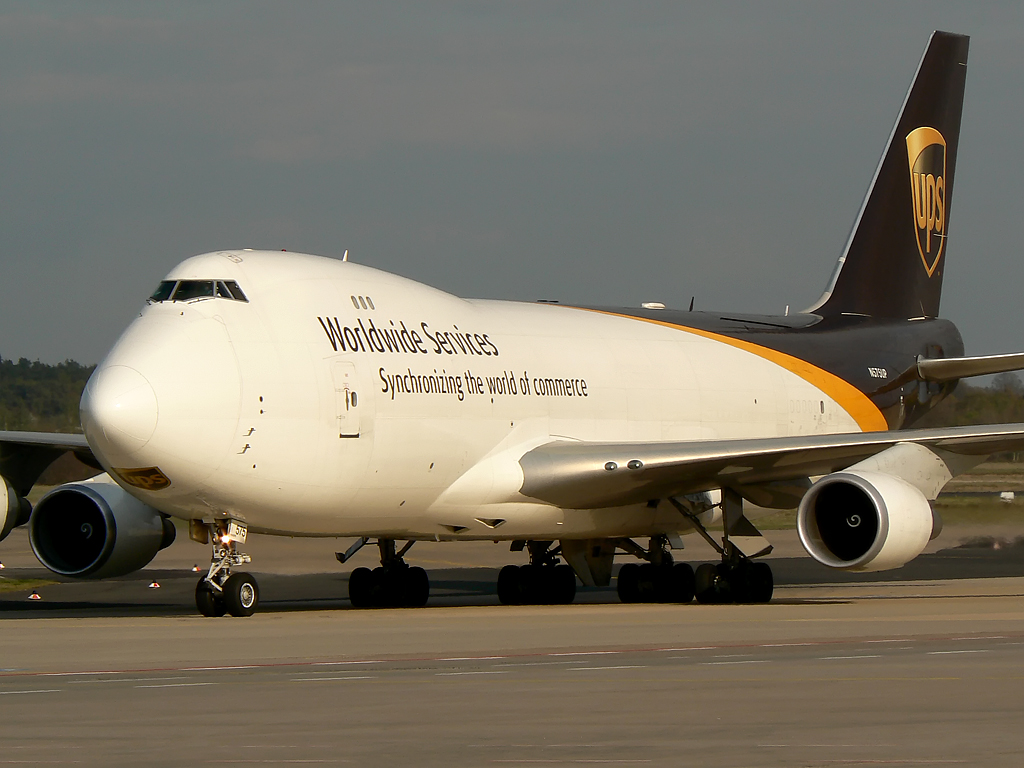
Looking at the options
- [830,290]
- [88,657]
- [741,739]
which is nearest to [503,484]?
[88,657]

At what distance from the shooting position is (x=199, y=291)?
17.0 metres

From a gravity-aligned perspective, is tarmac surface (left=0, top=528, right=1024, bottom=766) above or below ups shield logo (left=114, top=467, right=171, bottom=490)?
below

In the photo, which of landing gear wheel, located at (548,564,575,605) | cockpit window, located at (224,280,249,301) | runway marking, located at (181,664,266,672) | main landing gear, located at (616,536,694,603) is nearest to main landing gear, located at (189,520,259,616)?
cockpit window, located at (224,280,249,301)

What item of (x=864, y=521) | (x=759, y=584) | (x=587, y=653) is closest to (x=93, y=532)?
(x=759, y=584)

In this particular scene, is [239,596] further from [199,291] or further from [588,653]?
[588,653]

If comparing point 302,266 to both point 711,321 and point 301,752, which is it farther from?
point 301,752

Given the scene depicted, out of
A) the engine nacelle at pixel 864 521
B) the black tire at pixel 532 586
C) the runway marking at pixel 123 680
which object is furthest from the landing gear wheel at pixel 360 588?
the runway marking at pixel 123 680

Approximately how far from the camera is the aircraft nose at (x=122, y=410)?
15.6 meters

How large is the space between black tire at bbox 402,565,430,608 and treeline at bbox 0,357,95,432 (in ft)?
58.5

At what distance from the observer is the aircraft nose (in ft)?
51.2

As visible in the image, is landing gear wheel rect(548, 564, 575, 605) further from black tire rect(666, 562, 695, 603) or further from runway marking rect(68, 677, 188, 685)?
runway marking rect(68, 677, 188, 685)

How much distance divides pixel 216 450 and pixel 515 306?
676 cm

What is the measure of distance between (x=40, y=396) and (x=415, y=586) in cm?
3109

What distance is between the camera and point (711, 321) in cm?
2473
